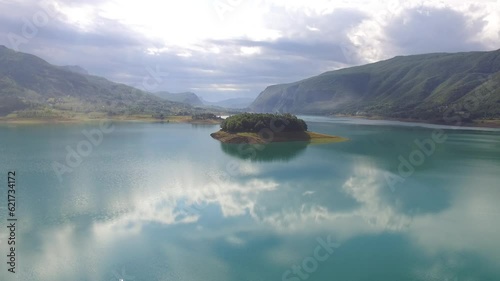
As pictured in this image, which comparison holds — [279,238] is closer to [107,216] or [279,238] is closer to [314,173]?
[107,216]
